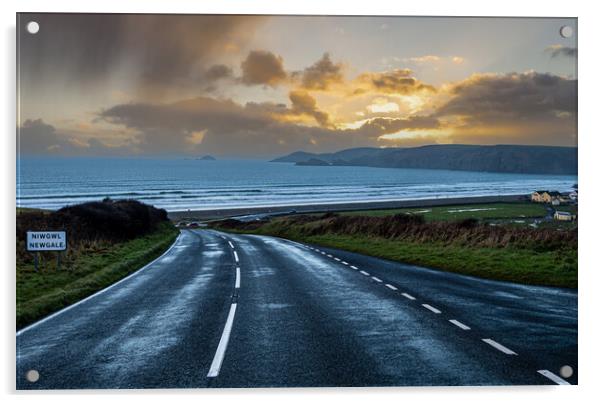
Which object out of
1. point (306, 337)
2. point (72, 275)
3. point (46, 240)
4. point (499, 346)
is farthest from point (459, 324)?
point (72, 275)

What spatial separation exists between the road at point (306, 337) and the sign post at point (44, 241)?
58.0 inches

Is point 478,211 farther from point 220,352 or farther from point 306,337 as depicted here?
point 220,352

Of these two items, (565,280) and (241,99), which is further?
(565,280)

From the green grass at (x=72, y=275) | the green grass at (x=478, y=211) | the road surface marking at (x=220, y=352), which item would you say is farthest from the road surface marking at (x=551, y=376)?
the green grass at (x=72, y=275)

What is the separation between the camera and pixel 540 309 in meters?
8.99

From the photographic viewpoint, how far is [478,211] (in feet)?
42.9

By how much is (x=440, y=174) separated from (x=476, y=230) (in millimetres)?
5645

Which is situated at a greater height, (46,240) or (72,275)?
(46,240)

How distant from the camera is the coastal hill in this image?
9.87 metres

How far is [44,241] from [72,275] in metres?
3.69

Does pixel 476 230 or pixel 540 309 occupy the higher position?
pixel 476 230

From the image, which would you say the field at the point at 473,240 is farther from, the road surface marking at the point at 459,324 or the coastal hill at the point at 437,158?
the road surface marking at the point at 459,324

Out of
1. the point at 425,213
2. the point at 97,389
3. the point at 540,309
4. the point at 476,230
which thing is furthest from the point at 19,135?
the point at 476,230
